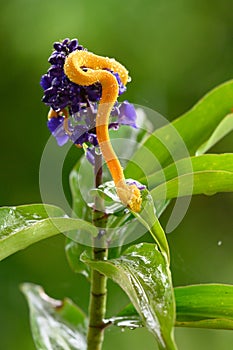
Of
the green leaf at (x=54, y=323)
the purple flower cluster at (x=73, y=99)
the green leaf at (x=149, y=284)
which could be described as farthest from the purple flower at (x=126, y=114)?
the green leaf at (x=54, y=323)

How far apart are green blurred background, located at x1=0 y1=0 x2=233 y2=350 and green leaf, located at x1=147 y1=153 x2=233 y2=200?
28.0 inches

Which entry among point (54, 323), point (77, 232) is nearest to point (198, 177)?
point (77, 232)

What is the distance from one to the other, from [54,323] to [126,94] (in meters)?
0.81

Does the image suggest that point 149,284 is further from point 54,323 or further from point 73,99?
point 54,323

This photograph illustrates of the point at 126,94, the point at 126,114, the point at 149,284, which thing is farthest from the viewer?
the point at 126,94

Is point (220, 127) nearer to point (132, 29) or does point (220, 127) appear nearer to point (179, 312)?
point (179, 312)

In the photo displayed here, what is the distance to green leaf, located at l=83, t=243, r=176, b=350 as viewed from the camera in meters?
0.36

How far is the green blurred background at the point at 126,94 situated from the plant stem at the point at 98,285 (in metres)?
0.68

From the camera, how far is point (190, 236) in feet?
4.25

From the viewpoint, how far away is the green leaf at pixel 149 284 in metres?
0.36

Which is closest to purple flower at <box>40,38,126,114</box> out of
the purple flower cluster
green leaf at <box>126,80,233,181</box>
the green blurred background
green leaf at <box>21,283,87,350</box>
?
the purple flower cluster

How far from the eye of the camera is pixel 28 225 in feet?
1.48

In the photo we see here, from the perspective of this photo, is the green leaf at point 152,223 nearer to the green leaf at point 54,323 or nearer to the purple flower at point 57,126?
the purple flower at point 57,126

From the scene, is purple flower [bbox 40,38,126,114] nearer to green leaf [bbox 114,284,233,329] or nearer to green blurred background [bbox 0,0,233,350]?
green leaf [bbox 114,284,233,329]
